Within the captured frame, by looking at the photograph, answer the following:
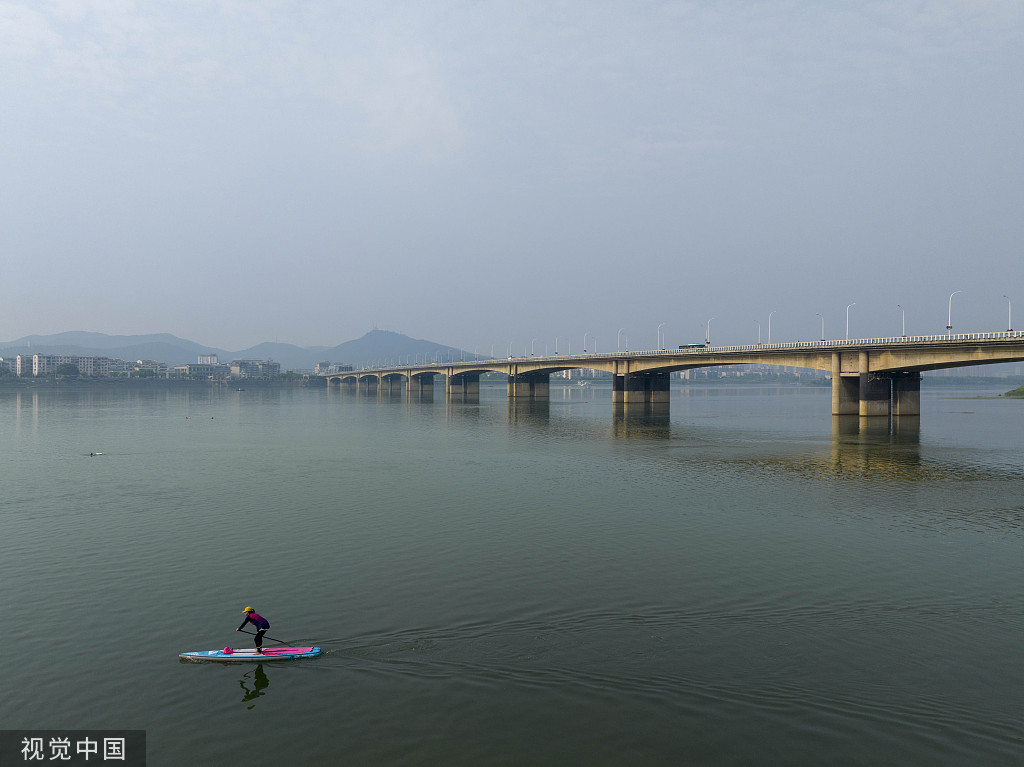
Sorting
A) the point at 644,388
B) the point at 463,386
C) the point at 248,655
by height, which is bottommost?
the point at 248,655

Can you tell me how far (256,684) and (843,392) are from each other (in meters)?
80.1

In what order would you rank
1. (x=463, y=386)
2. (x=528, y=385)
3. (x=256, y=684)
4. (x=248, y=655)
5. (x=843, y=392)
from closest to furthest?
(x=256, y=684) < (x=248, y=655) < (x=843, y=392) < (x=528, y=385) < (x=463, y=386)

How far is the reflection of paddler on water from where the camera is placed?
13.2 m

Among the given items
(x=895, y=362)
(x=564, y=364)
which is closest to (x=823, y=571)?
(x=895, y=362)

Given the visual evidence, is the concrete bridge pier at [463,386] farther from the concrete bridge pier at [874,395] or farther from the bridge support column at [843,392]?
the concrete bridge pier at [874,395]

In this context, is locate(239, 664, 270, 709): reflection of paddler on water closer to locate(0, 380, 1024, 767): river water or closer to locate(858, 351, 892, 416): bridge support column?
locate(0, 380, 1024, 767): river water

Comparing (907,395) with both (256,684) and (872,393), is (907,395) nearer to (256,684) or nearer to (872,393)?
(872,393)

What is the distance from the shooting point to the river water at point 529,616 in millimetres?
11805

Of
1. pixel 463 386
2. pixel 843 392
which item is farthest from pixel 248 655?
pixel 463 386

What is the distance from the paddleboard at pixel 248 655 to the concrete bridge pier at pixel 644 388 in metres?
105

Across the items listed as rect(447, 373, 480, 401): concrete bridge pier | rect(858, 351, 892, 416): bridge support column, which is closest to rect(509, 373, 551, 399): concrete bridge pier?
rect(447, 373, 480, 401): concrete bridge pier

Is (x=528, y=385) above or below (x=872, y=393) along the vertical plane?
above

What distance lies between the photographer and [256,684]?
13680 mm

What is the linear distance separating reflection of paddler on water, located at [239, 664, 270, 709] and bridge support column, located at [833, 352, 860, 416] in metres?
78.6
